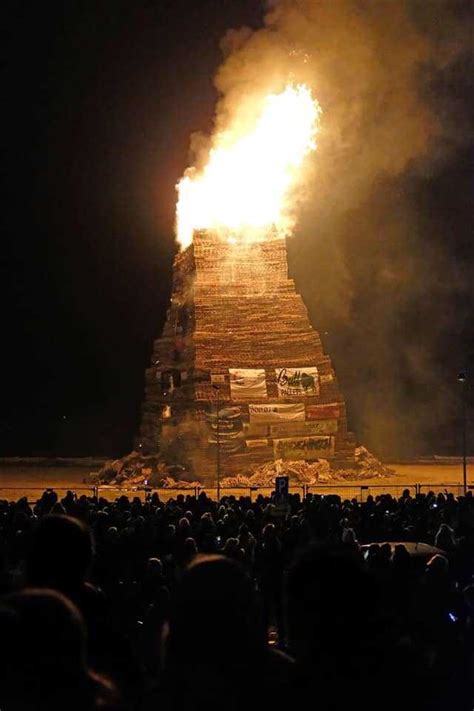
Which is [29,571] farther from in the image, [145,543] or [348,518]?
[348,518]

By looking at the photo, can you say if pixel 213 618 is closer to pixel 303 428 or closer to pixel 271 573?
pixel 271 573

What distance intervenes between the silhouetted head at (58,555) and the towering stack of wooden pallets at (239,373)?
3638 centimetres

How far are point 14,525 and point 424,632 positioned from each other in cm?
990

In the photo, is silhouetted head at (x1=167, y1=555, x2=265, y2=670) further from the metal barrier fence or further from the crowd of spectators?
the metal barrier fence

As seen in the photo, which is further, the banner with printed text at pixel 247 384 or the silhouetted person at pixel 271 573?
the banner with printed text at pixel 247 384

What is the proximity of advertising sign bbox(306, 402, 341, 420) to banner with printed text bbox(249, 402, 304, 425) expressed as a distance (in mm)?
519

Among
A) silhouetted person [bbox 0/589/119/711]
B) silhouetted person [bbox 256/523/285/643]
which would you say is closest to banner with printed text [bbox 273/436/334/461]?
silhouetted person [bbox 256/523/285/643]

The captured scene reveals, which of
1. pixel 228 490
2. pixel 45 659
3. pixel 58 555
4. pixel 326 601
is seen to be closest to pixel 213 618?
pixel 326 601

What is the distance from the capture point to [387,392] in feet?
211

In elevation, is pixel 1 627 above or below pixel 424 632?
above

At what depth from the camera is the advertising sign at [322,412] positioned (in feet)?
150

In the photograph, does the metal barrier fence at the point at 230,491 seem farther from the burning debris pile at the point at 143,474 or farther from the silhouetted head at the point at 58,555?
the silhouetted head at the point at 58,555

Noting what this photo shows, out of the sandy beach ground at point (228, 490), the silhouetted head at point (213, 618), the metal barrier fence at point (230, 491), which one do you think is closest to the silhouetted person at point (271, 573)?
the silhouetted head at point (213, 618)

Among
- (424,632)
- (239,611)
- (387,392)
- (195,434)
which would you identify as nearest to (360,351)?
(387,392)
